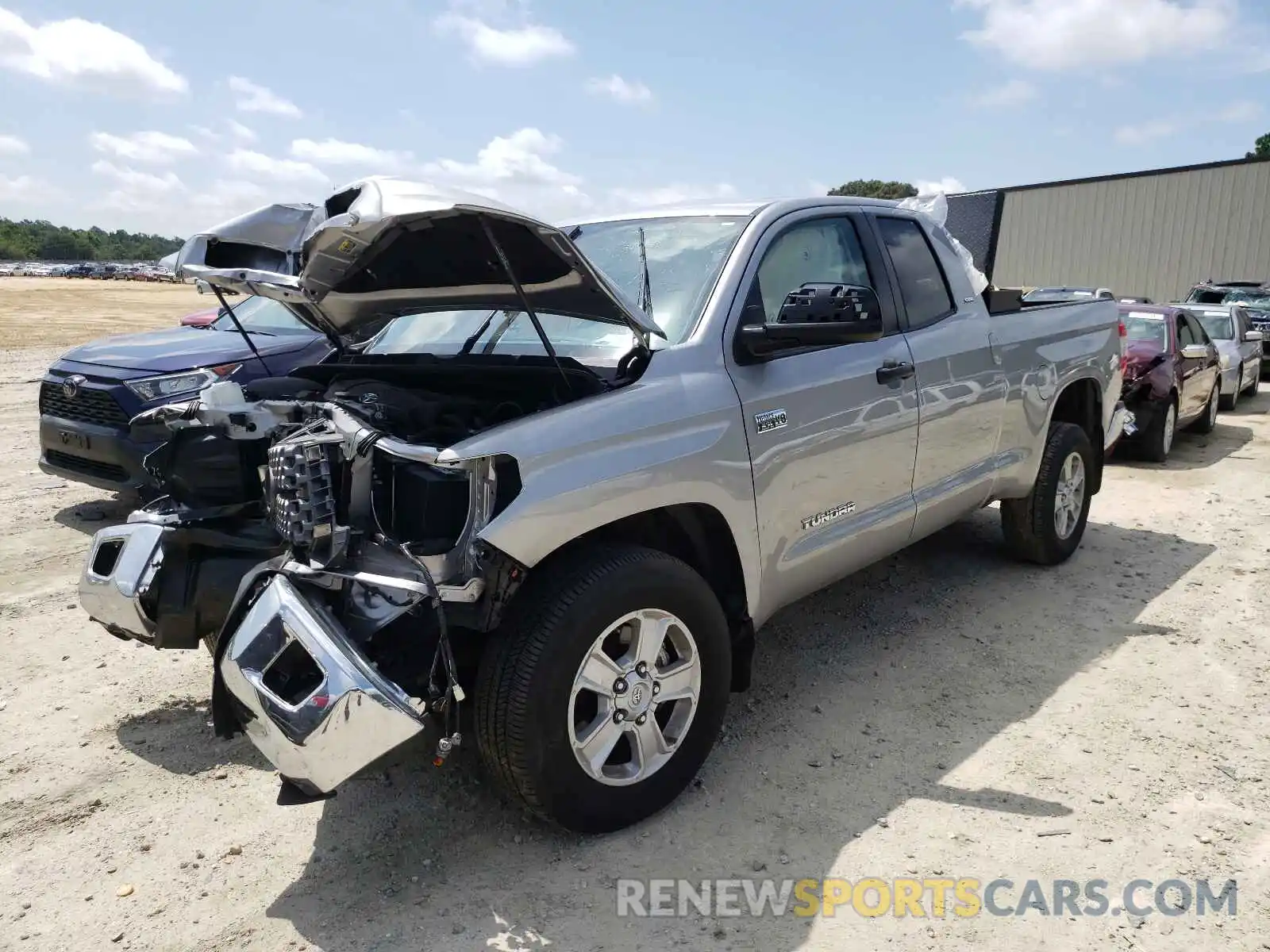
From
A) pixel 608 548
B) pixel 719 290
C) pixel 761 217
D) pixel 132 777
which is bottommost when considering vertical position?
pixel 132 777

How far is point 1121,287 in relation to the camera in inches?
1099

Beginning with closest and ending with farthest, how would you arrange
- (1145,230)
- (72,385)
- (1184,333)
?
(72,385) → (1184,333) → (1145,230)

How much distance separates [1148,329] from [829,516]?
25.9 feet

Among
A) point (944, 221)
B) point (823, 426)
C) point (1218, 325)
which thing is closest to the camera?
point (823, 426)

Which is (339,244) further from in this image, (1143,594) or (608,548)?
(1143,594)

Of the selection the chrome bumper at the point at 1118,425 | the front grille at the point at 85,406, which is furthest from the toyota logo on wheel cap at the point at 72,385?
the chrome bumper at the point at 1118,425

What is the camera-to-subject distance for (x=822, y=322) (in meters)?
3.16

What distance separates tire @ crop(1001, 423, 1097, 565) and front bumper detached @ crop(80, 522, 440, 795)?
3.86 meters

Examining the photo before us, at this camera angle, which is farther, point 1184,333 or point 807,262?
point 1184,333

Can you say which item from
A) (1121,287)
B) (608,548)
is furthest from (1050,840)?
(1121,287)

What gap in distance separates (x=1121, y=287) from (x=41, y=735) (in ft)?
99.6

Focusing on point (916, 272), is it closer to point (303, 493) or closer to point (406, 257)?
point (406, 257)

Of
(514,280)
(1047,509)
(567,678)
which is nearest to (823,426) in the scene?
(514,280)

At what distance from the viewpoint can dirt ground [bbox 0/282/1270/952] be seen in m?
2.59
